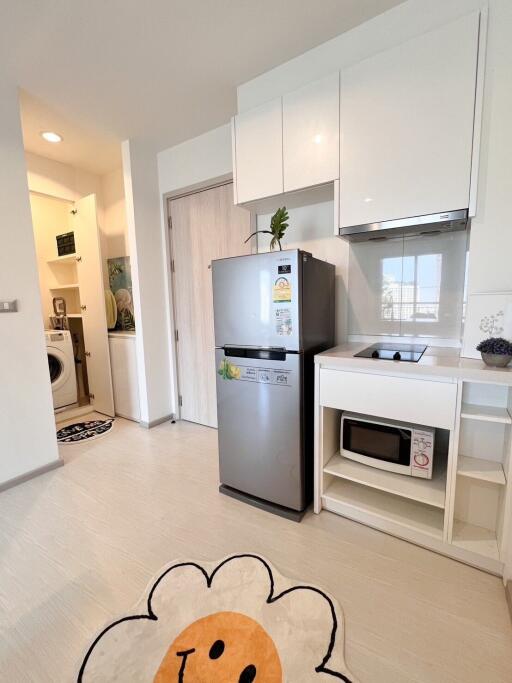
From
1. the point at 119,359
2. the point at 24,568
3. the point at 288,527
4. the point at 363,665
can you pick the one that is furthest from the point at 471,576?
the point at 119,359

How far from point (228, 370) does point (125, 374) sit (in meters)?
1.86

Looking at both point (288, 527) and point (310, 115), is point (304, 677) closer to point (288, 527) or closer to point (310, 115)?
point (288, 527)

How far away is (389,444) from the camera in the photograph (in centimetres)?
164

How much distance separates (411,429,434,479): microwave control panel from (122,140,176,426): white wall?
2415mm

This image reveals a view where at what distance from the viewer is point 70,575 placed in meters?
1.45

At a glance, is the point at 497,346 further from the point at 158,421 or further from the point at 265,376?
the point at 158,421

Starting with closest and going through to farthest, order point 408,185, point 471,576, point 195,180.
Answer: point 471,576
point 408,185
point 195,180

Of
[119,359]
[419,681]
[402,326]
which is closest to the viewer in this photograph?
[419,681]

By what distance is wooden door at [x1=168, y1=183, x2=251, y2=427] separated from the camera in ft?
8.96

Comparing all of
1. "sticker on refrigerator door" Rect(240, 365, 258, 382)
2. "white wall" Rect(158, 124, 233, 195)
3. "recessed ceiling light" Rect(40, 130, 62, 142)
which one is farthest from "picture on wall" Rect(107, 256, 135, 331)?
"sticker on refrigerator door" Rect(240, 365, 258, 382)

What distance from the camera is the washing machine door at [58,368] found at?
3.47 metres

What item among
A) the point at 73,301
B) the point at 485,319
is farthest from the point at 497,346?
the point at 73,301

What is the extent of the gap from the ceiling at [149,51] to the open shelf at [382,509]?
8.50ft

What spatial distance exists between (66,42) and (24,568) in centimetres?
277
